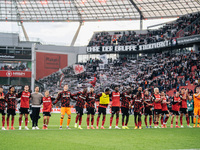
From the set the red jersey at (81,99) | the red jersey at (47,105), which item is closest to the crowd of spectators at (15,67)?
the red jersey at (47,105)

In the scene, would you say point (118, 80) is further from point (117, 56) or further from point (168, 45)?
point (117, 56)

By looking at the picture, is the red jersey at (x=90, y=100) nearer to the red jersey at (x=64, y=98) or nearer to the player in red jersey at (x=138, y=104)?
the red jersey at (x=64, y=98)

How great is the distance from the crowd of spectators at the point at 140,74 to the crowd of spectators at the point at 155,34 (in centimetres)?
337

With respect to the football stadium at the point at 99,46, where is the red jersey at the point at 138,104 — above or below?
below

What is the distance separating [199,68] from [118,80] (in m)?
14.9

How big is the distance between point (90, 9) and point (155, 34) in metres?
14.1

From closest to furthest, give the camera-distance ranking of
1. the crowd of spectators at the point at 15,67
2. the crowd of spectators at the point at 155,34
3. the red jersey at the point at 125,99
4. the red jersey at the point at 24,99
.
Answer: the red jersey at the point at 24,99 → the red jersey at the point at 125,99 → the crowd of spectators at the point at 155,34 → the crowd of spectators at the point at 15,67

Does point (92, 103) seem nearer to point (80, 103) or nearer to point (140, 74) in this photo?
point (80, 103)

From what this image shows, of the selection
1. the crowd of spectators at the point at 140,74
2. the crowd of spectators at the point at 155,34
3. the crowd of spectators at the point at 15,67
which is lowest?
the crowd of spectators at the point at 140,74

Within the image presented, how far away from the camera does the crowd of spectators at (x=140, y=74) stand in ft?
141

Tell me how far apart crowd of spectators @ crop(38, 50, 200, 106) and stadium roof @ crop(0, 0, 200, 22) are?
961 cm

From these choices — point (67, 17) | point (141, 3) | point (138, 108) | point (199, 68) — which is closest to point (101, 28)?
point (67, 17)

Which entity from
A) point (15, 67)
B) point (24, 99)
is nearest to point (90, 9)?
point (15, 67)

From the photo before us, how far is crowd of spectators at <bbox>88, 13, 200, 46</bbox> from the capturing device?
5159 centimetres
